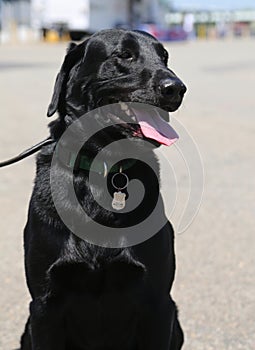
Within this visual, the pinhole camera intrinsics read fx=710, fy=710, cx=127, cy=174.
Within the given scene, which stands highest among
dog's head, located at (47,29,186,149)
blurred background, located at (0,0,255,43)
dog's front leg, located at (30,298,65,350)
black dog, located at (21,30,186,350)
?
dog's head, located at (47,29,186,149)

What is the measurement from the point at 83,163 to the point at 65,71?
0.42 m

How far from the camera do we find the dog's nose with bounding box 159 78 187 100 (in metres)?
2.88

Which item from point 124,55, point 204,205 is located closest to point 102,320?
point 124,55

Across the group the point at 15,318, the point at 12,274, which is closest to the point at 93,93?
the point at 15,318

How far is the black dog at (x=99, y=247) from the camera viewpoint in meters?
3.02

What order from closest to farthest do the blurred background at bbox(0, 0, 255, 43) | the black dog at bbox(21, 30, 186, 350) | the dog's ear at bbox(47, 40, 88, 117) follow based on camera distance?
1. the black dog at bbox(21, 30, 186, 350)
2. the dog's ear at bbox(47, 40, 88, 117)
3. the blurred background at bbox(0, 0, 255, 43)

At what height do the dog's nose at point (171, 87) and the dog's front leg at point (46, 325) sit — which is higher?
the dog's nose at point (171, 87)

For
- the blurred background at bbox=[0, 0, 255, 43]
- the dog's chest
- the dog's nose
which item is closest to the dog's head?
the dog's nose

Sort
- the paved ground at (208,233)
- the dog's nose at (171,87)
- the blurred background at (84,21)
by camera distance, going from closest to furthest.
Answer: the dog's nose at (171,87) → the paved ground at (208,233) → the blurred background at (84,21)

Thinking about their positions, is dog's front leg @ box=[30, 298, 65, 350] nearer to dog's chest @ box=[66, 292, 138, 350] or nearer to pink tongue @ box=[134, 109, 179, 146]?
dog's chest @ box=[66, 292, 138, 350]

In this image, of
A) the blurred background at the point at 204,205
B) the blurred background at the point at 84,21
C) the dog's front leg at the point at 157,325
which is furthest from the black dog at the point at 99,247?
the blurred background at the point at 84,21

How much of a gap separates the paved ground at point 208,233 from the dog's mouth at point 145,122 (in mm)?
1508

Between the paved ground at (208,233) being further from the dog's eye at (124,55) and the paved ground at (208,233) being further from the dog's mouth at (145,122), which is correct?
the dog's eye at (124,55)

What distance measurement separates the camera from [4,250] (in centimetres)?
551
